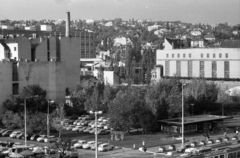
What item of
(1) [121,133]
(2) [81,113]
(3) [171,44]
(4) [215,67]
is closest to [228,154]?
(1) [121,133]

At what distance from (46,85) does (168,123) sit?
9.21 metres

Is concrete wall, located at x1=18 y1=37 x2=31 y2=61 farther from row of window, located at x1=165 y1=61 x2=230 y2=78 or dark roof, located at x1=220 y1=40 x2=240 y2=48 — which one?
dark roof, located at x1=220 y1=40 x2=240 y2=48

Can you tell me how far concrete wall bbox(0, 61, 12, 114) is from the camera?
82.3ft

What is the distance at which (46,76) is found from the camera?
2780 cm

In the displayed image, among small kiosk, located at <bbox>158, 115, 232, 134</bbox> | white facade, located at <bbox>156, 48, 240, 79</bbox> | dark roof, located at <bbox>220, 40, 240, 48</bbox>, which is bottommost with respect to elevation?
small kiosk, located at <bbox>158, 115, 232, 134</bbox>

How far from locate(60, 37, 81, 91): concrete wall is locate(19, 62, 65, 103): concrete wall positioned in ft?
16.0

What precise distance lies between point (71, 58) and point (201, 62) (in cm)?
1348

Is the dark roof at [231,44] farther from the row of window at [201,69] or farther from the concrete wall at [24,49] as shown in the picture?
the concrete wall at [24,49]

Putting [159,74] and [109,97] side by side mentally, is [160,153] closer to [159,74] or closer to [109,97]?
[109,97]

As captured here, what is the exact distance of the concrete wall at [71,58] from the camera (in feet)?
110

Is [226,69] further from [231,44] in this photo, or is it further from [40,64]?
[40,64]

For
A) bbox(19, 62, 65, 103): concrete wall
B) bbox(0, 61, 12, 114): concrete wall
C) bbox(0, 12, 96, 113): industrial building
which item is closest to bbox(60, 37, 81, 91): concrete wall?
bbox(0, 12, 96, 113): industrial building

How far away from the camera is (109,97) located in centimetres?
2923

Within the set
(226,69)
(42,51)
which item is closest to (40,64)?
(42,51)
